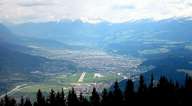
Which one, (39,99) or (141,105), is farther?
(39,99)

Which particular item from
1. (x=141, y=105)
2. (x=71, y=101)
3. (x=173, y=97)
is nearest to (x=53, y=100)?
(x=71, y=101)

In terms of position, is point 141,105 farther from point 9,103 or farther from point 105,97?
point 9,103

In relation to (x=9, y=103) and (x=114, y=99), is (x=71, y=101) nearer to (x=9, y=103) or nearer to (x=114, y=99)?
(x=114, y=99)

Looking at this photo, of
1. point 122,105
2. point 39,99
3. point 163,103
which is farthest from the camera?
point 39,99

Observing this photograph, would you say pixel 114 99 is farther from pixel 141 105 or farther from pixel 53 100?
pixel 53 100

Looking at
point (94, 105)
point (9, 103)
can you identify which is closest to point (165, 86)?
point (94, 105)

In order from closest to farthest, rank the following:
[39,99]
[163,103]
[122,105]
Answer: [163,103] < [122,105] < [39,99]

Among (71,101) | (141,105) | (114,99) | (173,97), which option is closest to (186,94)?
(173,97)

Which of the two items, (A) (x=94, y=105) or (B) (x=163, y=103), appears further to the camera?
(A) (x=94, y=105)
